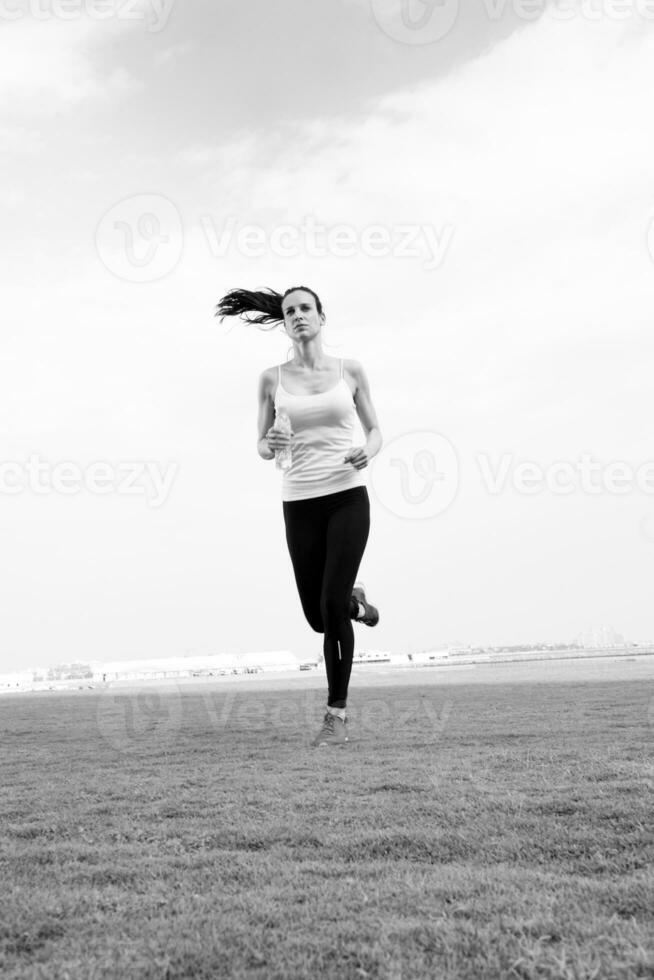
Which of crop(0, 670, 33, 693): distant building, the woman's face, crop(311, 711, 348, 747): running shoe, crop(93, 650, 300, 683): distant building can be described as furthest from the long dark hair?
crop(93, 650, 300, 683): distant building

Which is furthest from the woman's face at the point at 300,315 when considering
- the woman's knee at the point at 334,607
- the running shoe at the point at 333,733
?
the running shoe at the point at 333,733

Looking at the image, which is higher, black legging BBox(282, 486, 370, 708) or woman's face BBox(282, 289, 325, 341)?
woman's face BBox(282, 289, 325, 341)

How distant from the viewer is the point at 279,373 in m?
6.93

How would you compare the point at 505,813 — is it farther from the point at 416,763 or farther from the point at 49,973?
the point at 49,973

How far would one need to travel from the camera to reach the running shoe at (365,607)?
23.3 feet

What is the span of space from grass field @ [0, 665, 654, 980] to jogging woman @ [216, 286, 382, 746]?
3.12ft

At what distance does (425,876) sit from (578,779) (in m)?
1.92

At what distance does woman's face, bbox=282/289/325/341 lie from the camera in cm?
675

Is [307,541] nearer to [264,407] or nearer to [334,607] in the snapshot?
[334,607]

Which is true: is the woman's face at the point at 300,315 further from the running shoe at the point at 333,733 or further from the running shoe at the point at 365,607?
the running shoe at the point at 333,733

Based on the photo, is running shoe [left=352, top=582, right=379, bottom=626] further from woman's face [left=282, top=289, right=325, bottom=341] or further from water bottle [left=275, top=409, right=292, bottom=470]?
woman's face [left=282, top=289, right=325, bottom=341]

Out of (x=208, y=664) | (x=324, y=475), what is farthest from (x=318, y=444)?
(x=208, y=664)

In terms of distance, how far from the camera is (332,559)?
6.32 m

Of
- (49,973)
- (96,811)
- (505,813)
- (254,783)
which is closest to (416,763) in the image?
(254,783)
